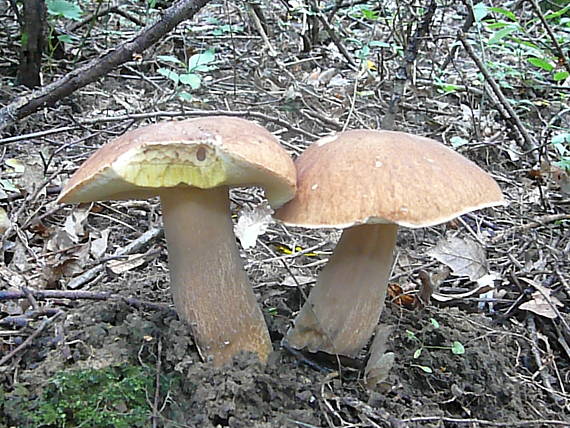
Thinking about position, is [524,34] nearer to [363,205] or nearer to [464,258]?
[464,258]

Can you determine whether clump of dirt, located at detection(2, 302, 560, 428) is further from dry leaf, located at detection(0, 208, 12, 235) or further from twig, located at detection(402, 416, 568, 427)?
dry leaf, located at detection(0, 208, 12, 235)

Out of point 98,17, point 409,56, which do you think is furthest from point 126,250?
point 98,17

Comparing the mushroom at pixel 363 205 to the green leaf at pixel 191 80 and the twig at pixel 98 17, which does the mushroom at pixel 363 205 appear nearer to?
the green leaf at pixel 191 80

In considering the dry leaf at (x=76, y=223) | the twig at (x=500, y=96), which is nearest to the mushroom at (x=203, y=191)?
the dry leaf at (x=76, y=223)

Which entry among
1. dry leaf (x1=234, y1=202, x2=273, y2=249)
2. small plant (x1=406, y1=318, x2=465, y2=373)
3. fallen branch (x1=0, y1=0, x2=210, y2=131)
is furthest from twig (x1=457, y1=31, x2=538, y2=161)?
small plant (x1=406, y1=318, x2=465, y2=373)

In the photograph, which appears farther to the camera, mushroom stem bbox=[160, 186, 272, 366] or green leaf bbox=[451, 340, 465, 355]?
green leaf bbox=[451, 340, 465, 355]

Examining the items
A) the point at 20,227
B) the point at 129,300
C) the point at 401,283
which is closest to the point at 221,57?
Result: the point at 20,227
